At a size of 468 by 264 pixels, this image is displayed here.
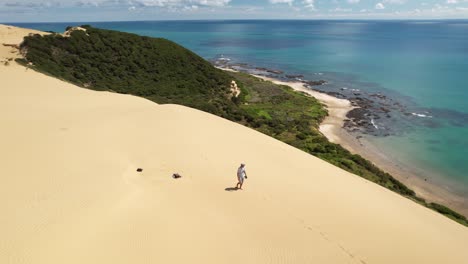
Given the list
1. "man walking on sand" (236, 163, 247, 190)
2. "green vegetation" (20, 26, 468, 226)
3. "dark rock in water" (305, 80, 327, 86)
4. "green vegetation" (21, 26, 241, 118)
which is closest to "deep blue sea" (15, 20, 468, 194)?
Answer: "dark rock in water" (305, 80, 327, 86)

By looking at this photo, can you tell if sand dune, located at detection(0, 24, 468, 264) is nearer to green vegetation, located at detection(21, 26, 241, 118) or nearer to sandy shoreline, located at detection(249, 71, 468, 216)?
sandy shoreline, located at detection(249, 71, 468, 216)

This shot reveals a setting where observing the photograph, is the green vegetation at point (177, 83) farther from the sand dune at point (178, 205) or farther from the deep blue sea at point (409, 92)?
the sand dune at point (178, 205)

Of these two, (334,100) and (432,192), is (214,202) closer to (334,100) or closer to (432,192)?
(432,192)

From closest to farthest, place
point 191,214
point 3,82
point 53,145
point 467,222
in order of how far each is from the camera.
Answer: point 191,214 → point 53,145 → point 467,222 → point 3,82

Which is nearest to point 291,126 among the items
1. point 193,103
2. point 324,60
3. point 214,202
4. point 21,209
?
point 193,103

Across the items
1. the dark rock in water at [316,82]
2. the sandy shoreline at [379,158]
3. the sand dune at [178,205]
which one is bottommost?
the sandy shoreline at [379,158]

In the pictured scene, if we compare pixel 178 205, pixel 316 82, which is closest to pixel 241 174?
pixel 178 205

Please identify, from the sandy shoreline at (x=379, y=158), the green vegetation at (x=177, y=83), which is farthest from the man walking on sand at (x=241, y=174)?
the sandy shoreline at (x=379, y=158)
